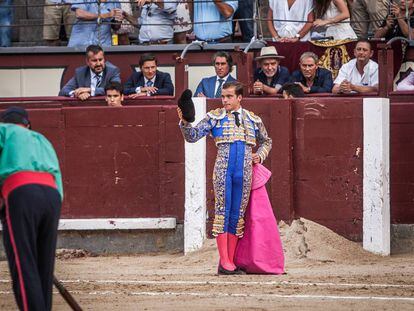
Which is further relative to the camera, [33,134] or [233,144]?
[233,144]

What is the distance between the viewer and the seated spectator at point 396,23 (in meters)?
12.2

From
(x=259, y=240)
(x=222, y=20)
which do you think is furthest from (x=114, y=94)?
(x=259, y=240)

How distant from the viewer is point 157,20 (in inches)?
512

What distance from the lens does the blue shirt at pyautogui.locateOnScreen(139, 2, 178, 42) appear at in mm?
12953

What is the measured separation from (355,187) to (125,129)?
223cm

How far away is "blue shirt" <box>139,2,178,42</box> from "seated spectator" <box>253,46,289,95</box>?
1334 mm

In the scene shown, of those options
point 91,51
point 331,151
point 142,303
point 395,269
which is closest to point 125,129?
point 91,51

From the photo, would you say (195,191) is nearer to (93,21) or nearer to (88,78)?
(88,78)

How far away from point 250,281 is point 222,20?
399cm

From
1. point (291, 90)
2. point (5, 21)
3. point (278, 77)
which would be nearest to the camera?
point (291, 90)

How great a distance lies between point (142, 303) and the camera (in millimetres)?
8258

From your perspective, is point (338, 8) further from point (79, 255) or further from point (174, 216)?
point (79, 255)

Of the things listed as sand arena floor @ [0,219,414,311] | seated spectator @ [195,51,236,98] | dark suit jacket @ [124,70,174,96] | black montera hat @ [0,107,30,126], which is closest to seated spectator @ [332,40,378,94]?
seated spectator @ [195,51,236,98]

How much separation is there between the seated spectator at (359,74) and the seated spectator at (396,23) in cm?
60
